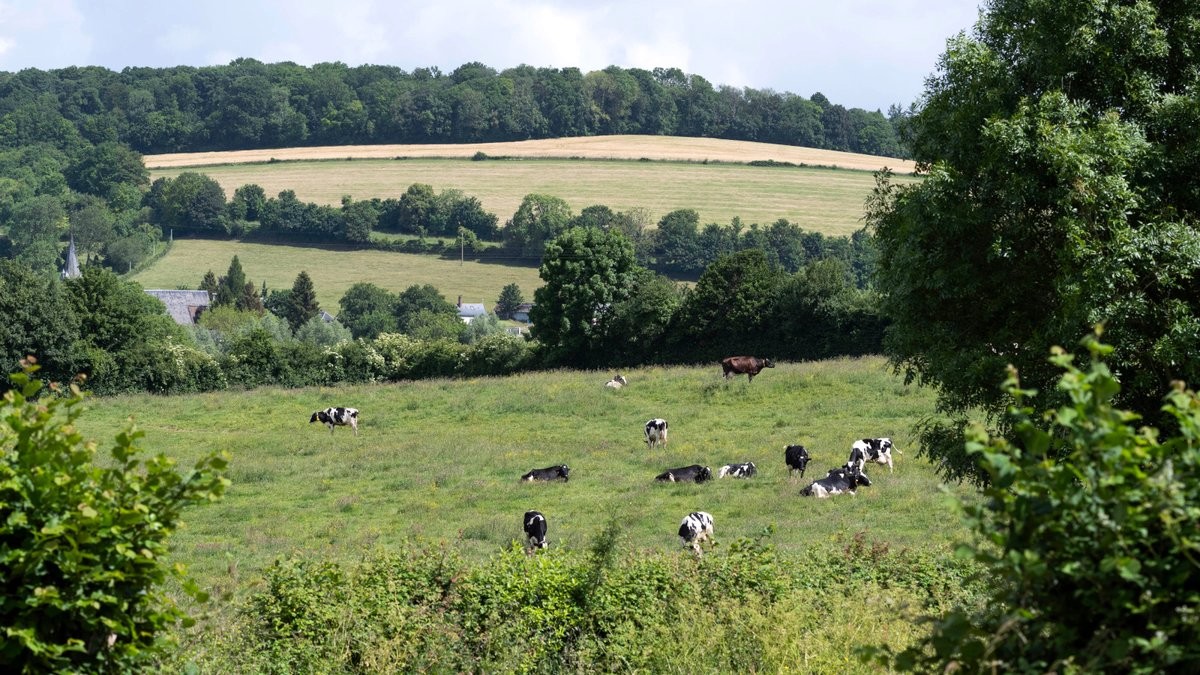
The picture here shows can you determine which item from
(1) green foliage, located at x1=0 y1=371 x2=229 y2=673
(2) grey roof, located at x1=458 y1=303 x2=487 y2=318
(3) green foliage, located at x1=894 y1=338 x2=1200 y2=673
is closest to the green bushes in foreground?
(1) green foliage, located at x1=0 y1=371 x2=229 y2=673

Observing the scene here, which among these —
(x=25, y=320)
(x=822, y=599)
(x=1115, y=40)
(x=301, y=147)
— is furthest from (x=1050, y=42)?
(x=301, y=147)

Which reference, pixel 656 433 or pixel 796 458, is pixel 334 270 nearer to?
pixel 656 433

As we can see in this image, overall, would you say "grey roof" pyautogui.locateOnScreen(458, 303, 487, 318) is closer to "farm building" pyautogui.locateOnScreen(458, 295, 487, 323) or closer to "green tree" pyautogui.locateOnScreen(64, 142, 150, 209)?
"farm building" pyautogui.locateOnScreen(458, 295, 487, 323)

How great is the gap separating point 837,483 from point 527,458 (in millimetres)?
9826

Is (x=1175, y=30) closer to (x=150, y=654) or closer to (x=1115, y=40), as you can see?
(x=1115, y=40)

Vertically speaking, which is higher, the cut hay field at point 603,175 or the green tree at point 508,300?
the cut hay field at point 603,175

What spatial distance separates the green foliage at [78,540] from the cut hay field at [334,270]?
118 metres

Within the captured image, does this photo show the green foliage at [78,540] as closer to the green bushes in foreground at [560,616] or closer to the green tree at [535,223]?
the green bushes in foreground at [560,616]

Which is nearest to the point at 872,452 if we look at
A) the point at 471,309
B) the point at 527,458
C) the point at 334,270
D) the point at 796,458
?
the point at 796,458

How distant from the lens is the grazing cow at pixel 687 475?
29250 millimetres

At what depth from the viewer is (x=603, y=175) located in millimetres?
157750

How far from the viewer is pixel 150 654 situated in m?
6.97

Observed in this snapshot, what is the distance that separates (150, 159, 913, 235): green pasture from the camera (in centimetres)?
14025

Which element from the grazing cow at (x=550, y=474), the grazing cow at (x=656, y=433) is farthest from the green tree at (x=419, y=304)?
the grazing cow at (x=550, y=474)
